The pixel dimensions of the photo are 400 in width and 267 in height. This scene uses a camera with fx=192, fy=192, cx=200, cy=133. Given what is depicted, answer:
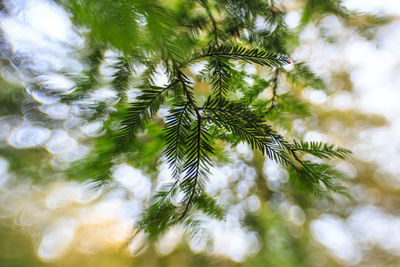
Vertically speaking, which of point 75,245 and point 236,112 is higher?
point 236,112

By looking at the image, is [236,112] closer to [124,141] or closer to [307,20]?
[124,141]

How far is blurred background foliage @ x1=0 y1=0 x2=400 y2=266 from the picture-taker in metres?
0.35

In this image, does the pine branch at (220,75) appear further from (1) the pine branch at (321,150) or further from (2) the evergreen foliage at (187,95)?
(1) the pine branch at (321,150)

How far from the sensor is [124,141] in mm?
314

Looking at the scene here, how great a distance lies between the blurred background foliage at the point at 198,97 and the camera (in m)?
0.35

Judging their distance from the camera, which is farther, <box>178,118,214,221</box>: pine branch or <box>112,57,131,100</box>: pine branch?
<box>112,57,131,100</box>: pine branch

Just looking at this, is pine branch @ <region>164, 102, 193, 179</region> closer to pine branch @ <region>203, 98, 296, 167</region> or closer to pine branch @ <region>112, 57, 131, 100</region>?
pine branch @ <region>203, 98, 296, 167</region>

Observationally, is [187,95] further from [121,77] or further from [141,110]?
[121,77]

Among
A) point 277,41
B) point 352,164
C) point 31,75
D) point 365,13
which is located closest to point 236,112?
point 277,41

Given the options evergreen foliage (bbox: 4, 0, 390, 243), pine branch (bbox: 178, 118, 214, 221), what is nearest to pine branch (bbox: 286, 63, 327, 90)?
evergreen foliage (bbox: 4, 0, 390, 243)

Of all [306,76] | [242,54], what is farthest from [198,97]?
[242,54]

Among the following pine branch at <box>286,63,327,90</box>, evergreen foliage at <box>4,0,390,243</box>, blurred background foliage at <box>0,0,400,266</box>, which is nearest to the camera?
evergreen foliage at <box>4,0,390,243</box>

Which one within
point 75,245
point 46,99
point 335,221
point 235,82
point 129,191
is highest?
point 235,82

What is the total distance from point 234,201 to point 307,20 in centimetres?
139
